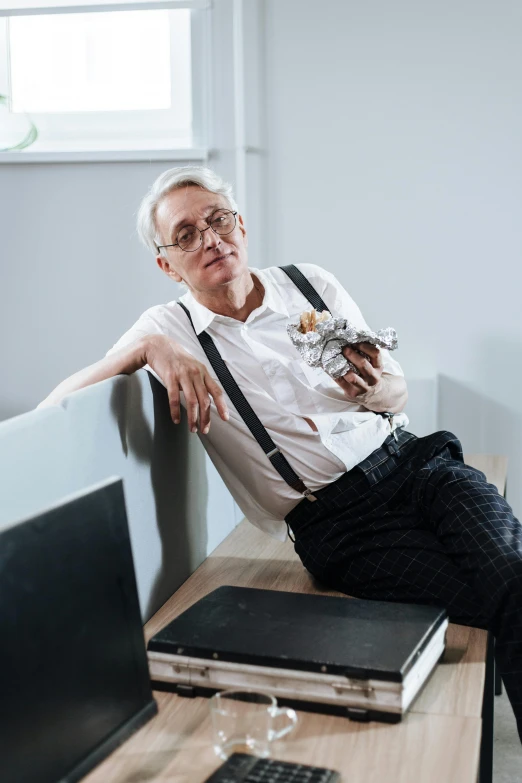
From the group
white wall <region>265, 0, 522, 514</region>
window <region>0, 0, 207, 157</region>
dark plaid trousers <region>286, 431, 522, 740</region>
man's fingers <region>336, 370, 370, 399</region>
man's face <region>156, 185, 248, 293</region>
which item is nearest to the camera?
dark plaid trousers <region>286, 431, 522, 740</region>

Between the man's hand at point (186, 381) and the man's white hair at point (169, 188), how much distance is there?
1.35 ft

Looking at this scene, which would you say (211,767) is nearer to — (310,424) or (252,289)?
(310,424)

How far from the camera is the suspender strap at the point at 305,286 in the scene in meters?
2.02

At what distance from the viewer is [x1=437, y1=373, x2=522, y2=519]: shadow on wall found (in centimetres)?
311

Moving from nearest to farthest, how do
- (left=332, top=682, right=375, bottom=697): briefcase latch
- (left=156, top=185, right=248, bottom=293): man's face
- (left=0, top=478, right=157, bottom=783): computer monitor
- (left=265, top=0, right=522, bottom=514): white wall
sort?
(left=0, top=478, right=157, bottom=783): computer monitor → (left=332, top=682, right=375, bottom=697): briefcase latch → (left=156, top=185, right=248, bottom=293): man's face → (left=265, top=0, right=522, bottom=514): white wall

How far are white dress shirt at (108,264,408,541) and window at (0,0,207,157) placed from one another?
145 cm

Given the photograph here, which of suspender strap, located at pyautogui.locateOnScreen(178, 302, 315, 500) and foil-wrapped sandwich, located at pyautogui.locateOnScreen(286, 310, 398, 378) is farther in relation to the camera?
suspender strap, located at pyautogui.locateOnScreen(178, 302, 315, 500)

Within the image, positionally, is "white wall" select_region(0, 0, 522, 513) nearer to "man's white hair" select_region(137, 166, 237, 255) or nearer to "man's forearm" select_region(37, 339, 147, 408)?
"man's white hair" select_region(137, 166, 237, 255)

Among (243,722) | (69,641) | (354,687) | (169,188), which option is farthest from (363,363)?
(69,641)

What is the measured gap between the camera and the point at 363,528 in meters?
1.77

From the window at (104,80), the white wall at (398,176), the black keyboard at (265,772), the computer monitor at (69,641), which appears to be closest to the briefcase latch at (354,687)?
the black keyboard at (265,772)

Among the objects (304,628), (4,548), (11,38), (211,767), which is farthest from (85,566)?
(11,38)

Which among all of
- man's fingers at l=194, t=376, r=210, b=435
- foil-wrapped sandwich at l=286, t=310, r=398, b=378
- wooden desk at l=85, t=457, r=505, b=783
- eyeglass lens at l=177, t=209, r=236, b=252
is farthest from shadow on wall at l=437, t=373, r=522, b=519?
wooden desk at l=85, t=457, r=505, b=783

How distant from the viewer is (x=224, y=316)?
76.2 inches
